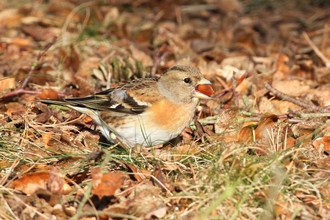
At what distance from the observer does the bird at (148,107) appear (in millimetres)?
4461

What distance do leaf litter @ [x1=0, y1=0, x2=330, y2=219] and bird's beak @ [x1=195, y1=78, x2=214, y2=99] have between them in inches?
9.8

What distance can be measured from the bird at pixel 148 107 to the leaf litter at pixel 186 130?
184mm

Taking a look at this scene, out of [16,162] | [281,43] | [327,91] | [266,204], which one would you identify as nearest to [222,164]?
[266,204]

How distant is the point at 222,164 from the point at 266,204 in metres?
0.40

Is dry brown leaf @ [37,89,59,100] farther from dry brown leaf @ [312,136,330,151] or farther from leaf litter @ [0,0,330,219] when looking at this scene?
dry brown leaf @ [312,136,330,151]

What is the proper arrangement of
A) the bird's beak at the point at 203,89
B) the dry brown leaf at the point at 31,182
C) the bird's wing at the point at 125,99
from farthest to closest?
the bird's beak at the point at 203,89 → the bird's wing at the point at 125,99 → the dry brown leaf at the point at 31,182

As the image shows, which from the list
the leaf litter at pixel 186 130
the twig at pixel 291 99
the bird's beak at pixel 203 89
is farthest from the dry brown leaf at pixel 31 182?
the twig at pixel 291 99

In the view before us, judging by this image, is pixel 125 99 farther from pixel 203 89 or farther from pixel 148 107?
pixel 203 89

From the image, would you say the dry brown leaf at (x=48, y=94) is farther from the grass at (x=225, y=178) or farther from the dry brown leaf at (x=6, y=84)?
the grass at (x=225, y=178)

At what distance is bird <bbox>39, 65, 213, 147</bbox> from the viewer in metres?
4.46

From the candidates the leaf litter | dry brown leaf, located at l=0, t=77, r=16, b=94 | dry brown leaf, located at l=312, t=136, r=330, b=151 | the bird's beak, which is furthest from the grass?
dry brown leaf, located at l=0, t=77, r=16, b=94

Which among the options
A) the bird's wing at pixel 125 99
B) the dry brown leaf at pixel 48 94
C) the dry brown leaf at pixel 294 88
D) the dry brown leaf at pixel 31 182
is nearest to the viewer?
the dry brown leaf at pixel 31 182

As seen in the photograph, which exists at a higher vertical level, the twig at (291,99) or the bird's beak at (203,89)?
the bird's beak at (203,89)

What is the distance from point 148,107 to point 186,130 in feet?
1.93
